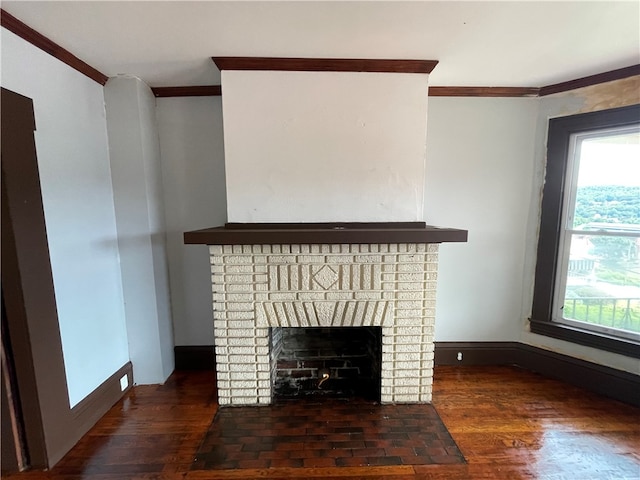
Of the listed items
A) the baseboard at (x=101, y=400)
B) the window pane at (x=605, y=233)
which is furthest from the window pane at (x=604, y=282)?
the baseboard at (x=101, y=400)

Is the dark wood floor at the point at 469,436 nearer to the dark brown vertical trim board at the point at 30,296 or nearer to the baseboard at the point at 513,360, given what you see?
the baseboard at the point at 513,360

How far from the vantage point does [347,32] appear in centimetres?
156

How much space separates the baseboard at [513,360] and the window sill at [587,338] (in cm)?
15

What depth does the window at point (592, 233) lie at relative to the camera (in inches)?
83.4

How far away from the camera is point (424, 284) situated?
202cm

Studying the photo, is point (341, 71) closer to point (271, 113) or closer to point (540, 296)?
point (271, 113)

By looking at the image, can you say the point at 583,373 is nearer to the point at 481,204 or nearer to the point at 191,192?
the point at 481,204

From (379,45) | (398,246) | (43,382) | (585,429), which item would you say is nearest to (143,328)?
(43,382)

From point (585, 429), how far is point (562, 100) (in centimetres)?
228

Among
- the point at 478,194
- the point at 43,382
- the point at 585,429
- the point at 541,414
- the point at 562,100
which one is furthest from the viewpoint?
the point at 478,194

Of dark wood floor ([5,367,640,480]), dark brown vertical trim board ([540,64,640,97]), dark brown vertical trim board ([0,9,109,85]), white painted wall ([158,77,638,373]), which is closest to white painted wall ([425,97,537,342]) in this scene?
white painted wall ([158,77,638,373])

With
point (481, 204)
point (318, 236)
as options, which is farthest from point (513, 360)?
point (318, 236)

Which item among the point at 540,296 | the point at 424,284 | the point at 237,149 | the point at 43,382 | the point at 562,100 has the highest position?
the point at 562,100

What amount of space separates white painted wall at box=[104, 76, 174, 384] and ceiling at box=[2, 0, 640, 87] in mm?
231
